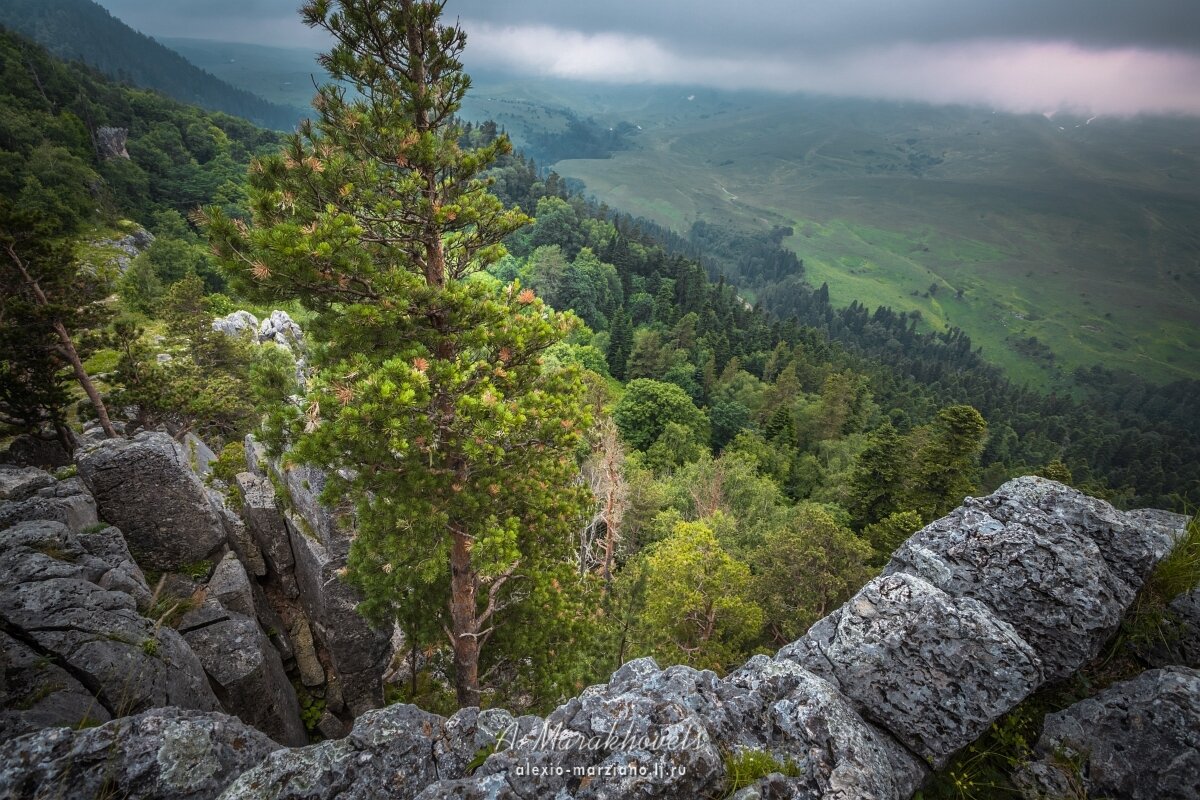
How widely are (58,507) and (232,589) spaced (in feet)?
15.6

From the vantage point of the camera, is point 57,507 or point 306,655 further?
point 306,655

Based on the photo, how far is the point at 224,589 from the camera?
1535 centimetres

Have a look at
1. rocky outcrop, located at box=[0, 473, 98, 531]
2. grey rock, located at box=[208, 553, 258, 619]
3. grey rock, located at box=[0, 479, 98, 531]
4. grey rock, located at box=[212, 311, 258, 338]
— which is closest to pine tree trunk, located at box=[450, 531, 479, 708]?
grey rock, located at box=[208, 553, 258, 619]

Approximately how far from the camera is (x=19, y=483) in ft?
49.7

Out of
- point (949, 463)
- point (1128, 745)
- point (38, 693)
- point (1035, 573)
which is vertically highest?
point (1035, 573)

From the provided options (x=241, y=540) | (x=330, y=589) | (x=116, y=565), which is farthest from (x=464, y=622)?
(x=241, y=540)

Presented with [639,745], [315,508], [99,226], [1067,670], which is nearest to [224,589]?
[315,508]

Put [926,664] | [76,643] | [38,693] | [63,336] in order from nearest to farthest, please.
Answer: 1. [38,693]
2. [926,664]
3. [76,643]
4. [63,336]

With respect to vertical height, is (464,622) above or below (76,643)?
below

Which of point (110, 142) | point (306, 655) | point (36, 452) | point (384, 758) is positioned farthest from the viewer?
point (110, 142)

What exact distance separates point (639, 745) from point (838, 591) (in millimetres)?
16829

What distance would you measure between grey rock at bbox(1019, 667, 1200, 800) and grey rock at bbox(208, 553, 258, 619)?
62.2 feet

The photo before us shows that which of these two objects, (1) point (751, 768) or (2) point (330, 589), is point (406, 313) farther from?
(1) point (751, 768)

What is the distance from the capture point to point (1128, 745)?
7.54 meters
